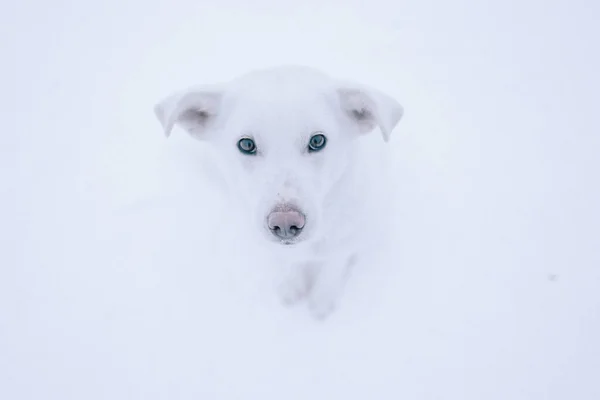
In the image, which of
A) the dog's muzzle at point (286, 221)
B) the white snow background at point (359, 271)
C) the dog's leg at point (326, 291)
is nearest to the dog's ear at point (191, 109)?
the dog's muzzle at point (286, 221)

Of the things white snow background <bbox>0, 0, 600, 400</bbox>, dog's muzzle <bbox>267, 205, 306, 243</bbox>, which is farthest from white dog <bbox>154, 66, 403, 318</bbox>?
white snow background <bbox>0, 0, 600, 400</bbox>

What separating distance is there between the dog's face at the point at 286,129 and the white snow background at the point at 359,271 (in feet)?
3.77

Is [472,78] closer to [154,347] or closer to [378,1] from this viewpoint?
[378,1]

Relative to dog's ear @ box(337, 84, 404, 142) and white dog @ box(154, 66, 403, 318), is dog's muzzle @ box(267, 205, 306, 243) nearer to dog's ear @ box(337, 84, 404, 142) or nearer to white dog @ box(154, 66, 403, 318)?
white dog @ box(154, 66, 403, 318)

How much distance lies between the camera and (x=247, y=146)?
184 centimetres

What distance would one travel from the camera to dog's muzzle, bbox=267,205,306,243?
1684 millimetres

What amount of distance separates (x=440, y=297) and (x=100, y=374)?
2345mm

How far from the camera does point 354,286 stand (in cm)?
280

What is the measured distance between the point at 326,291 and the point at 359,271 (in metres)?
0.32

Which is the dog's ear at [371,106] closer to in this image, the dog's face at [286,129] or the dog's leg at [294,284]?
the dog's face at [286,129]

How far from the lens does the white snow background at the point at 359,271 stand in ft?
8.67

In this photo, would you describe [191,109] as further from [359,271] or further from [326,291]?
[359,271]

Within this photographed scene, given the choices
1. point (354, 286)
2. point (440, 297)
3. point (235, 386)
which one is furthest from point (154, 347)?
point (440, 297)

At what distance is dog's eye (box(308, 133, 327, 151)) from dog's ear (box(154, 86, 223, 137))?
0.51 metres
